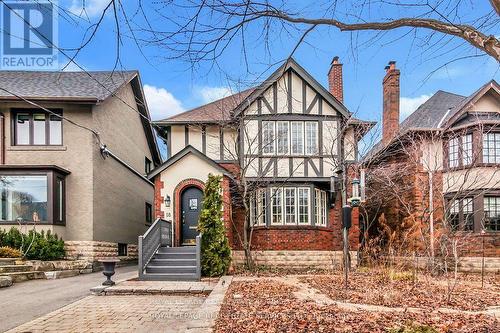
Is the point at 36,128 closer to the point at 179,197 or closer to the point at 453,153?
the point at 179,197

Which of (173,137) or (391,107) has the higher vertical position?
(391,107)

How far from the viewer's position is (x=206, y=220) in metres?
11.8

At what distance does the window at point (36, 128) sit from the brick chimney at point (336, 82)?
1129 centimetres

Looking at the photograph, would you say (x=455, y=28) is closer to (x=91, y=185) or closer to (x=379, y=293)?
→ (x=379, y=293)

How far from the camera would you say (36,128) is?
49.0 feet

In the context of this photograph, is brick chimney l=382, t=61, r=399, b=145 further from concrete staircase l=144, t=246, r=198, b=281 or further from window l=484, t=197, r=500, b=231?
concrete staircase l=144, t=246, r=198, b=281

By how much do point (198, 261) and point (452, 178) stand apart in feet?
37.2

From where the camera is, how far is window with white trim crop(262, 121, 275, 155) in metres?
15.3

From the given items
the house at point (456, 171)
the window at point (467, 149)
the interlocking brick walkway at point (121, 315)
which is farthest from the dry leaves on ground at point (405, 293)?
the window at point (467, 149)

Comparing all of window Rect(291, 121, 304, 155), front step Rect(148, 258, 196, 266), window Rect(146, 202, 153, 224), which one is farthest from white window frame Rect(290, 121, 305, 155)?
window Rect(146, 202, 153, 224)

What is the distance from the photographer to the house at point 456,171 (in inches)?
615

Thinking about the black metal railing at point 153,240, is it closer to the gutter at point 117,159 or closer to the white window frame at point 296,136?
the gutter at point 117,159

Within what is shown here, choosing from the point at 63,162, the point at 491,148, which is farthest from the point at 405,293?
the point at 63,162

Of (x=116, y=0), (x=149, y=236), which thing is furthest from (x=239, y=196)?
(x=116, y=0)
